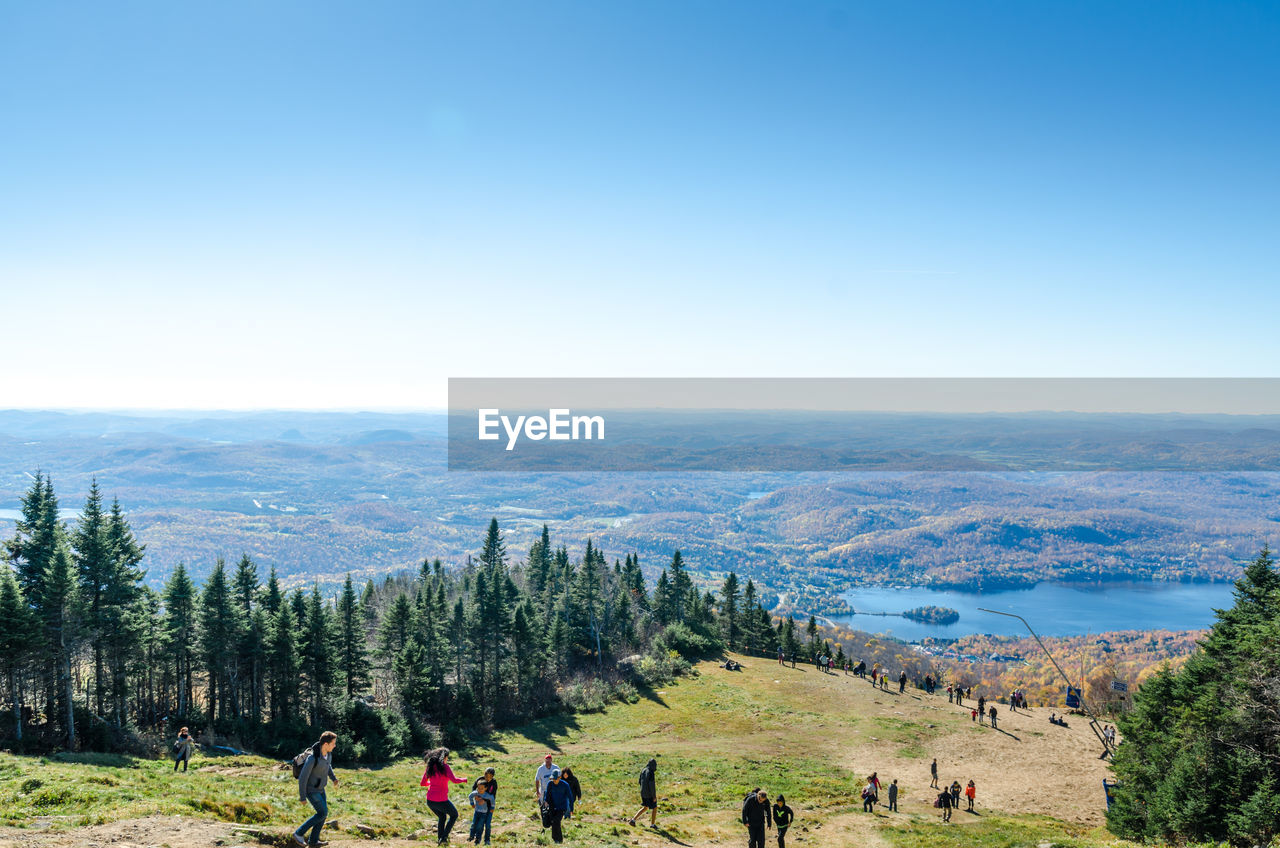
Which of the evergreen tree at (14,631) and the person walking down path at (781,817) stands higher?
the evergreen tree at (14,631)

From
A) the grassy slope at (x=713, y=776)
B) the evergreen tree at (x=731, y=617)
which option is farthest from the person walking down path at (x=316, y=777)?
the evergreen tree at (x=731, y=617)

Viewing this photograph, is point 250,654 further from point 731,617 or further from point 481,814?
point 731,617

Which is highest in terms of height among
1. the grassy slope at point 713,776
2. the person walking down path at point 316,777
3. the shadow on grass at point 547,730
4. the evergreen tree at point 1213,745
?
the person walking down path at point 316,777

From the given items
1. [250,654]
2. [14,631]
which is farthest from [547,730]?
[14,631]

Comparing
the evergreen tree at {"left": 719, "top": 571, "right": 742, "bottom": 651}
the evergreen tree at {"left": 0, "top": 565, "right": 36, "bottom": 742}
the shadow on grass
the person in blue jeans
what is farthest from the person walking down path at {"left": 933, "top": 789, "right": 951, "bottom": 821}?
the evergreen tree at {"left": 719, "top": 571, "right": 742, "bottom": 651}

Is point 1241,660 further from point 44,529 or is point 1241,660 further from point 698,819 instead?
point 44,529

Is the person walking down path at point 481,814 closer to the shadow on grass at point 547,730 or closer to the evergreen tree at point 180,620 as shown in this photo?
the shadow on grass at point 547,730

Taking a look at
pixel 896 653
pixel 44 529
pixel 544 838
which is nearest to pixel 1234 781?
pixel 544 838
